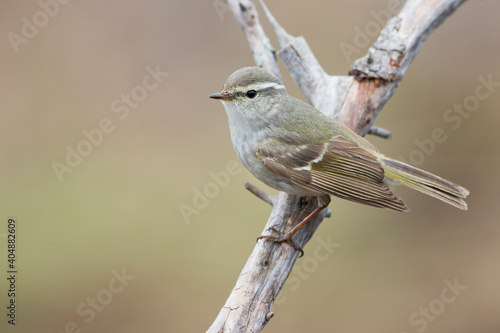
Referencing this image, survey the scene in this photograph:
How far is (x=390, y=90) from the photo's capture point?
11.6 feet

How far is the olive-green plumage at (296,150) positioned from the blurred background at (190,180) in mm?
1632

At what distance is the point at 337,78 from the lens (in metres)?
3.64

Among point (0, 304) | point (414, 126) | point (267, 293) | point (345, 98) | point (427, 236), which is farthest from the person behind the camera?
point (414, 126)

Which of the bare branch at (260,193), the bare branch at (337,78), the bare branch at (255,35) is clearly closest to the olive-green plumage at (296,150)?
the bare branch at (260,193)

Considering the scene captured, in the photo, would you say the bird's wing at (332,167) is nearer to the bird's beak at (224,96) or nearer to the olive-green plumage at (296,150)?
the olive-green plumage at (296,150)

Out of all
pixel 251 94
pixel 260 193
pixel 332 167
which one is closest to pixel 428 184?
pixel 332 167

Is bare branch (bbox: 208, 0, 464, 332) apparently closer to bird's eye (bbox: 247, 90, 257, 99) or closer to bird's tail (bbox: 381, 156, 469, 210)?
bird's tail (bbox: 381, 156, 469, 210)

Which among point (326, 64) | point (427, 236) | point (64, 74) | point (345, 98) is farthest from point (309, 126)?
point (64, 74)

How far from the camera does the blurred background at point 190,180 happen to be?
14.1ft

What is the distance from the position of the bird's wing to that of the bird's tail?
4.9 inches

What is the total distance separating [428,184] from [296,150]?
2.77 feet

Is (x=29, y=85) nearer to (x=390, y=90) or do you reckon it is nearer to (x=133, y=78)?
(x=133, y=78)

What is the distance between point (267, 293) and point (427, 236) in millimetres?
2850

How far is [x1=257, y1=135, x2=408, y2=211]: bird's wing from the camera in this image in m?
2.79
